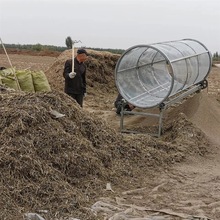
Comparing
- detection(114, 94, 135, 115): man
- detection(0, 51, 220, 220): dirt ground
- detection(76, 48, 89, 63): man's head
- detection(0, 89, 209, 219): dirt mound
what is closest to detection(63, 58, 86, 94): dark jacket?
detection(76, 48, 89, 63): man's head

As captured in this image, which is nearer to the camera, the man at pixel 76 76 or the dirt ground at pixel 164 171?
the dirt ground at pixel 164 171

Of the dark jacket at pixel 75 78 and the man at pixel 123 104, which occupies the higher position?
the dark jacket at pixel 75 78

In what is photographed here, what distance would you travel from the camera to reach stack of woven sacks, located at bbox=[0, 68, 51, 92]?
37.3ft

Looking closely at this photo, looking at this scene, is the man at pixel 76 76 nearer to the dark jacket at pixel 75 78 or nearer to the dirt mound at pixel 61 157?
the dark jacket at pixel 75 78

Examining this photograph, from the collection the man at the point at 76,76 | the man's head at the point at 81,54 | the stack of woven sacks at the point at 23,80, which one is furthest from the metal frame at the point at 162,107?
the stack of woven sacks at the point at 23,80

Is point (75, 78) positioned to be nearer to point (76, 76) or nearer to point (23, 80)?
point (76, 76)

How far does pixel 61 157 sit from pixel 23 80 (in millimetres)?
5464

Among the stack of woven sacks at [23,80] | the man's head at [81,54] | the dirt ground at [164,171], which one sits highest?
the man's head at [81,54]

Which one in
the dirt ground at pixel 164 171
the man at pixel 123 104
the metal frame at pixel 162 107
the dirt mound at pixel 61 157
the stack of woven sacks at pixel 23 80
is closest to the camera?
the dirt mound at pixel 61 157

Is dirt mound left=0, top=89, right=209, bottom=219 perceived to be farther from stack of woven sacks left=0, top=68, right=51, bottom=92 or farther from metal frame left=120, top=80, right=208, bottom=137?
stack of woven sacks left=0, top=68, right=51, bottom=92

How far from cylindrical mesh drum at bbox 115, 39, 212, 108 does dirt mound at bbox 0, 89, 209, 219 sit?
2.18 m

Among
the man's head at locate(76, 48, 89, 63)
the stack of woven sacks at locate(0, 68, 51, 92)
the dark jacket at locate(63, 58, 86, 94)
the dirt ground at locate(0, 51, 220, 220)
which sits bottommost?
the dirt ground at locate(0, 51, 220, 220)

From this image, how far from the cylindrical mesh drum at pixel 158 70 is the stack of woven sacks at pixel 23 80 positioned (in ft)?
6.27

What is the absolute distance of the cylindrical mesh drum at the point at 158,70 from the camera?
10.6m
